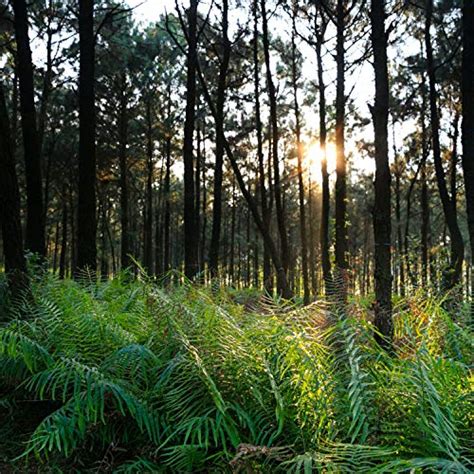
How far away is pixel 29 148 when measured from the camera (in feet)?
31.0

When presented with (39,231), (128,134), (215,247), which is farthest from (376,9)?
(128,134)

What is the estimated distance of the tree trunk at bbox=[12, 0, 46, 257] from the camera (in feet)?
30.2

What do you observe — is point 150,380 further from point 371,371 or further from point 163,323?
point 371,371

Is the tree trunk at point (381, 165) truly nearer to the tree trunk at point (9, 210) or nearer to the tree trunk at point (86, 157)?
the tree trunk at point (9, 210)

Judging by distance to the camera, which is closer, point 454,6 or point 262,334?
point 262,334

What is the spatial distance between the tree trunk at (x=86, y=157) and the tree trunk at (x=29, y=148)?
74 centimetres

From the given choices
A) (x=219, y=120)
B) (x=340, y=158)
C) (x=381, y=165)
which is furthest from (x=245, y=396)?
(x=219, y=120)

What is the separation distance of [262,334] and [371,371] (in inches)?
29.9

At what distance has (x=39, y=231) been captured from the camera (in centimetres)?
927

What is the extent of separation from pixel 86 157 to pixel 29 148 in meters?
1.09

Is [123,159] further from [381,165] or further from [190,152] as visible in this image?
[381,165]

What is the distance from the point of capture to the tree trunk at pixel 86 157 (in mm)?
9242

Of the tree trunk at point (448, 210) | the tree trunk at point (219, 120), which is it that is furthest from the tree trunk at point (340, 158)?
the tree trunk at point (219, 120)

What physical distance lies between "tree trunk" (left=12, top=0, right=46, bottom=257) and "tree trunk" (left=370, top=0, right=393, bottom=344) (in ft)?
19.9
